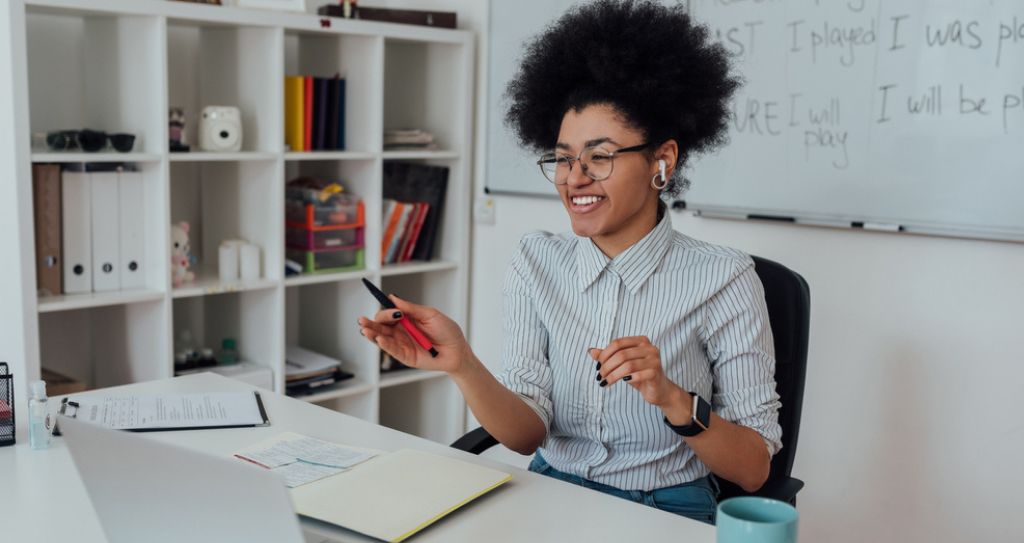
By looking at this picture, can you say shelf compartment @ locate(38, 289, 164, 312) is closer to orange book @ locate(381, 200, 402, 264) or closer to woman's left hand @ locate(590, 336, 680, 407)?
orange book @ locate(381, 200, 402, 264)

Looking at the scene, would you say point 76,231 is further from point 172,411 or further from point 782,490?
point 782,490

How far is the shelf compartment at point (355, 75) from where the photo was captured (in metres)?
2.86

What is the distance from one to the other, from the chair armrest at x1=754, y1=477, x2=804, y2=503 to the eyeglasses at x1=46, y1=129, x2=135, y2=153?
173cm

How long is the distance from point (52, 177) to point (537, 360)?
1355mm

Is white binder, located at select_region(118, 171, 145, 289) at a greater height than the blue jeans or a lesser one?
greater

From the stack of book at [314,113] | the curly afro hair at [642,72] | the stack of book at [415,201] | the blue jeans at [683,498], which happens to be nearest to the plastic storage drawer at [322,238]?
the stack of book at [415,201]

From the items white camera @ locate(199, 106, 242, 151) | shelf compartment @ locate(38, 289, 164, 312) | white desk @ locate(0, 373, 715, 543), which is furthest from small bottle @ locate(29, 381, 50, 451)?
white camera @ locate(199, 106, 242, 151)

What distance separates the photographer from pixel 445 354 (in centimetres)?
146

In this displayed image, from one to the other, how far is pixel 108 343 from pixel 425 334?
1598 mm

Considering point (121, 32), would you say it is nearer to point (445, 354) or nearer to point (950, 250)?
point (445, 354)

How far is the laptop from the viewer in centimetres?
86

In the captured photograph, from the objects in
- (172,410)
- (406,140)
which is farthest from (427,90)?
(172,410)

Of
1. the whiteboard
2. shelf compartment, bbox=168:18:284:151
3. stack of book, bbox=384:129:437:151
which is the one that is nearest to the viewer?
the whiteboard

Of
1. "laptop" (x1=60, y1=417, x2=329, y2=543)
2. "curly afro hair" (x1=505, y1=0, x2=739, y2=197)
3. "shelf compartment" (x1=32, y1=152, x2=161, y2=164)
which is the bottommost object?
"laptop" (x1=60, y1=417, x2=329, y2=543)
